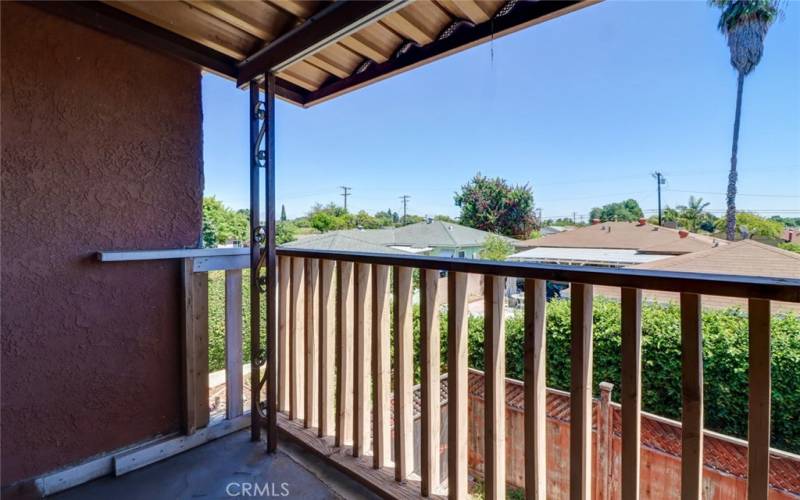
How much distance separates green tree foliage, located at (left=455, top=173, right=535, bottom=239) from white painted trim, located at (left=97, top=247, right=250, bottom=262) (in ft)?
5.51

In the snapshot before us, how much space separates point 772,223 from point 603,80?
235cm

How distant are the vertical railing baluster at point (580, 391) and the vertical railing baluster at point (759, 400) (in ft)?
1.17

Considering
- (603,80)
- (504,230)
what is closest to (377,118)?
(603,80)

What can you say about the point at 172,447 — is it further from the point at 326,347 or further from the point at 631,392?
the point at 631,392

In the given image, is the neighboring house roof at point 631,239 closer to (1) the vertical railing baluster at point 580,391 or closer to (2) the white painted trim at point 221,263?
(1) the vertical railing baluster at point 580,391

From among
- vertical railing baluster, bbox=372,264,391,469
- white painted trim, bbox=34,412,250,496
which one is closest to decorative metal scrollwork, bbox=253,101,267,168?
vertical railing baluster, bbox=372,264,391,469

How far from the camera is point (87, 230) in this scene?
1778 mm

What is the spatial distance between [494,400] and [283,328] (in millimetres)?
1370

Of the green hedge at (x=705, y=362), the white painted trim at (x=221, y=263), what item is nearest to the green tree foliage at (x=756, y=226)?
the green hedge at (x=705, y=362)

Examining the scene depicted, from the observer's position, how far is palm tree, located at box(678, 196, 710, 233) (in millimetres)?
1859

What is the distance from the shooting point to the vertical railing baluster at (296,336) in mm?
2188

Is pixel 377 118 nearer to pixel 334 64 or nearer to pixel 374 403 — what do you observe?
pixel 334 64

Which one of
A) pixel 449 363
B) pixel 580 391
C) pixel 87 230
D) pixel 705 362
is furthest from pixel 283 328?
pixel 705 362

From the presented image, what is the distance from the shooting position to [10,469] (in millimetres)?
1639
